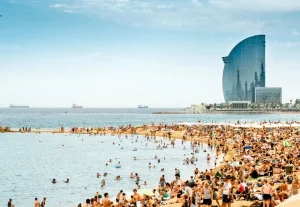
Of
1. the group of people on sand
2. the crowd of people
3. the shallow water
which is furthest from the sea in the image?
the group of people on sand

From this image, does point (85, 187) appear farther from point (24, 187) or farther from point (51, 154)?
point (51, 154)

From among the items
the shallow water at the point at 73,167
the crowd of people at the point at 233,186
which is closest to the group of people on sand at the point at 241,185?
the crowd of people at the point at 233,186

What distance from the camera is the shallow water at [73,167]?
26.0 metres

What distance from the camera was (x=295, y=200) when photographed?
32.5ft

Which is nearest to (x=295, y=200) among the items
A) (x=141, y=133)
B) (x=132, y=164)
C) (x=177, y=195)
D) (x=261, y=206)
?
(x=261, y=206)

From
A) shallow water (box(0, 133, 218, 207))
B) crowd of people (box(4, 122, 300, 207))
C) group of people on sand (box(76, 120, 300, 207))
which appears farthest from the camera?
shallow water (box(0, 133, 218, 207))

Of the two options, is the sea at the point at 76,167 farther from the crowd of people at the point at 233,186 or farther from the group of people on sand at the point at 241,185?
the group of people on sand at the point at 241,185

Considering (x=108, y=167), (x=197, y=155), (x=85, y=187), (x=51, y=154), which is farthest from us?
(x=51, y=154)

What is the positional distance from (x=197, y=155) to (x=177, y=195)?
2346 cm

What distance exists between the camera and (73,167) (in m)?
37.0

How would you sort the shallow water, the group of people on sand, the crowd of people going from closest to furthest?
the group of people on sand < the crowd of people < the shallow water

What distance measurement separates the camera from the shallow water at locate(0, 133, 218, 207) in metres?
26.0

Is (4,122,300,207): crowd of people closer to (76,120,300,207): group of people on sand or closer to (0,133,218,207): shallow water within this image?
(76,120,300,207): group of people on sand

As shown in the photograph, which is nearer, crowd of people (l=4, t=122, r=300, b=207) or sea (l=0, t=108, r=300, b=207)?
crowd of people (l=4, t=122, r=300, b=207)
